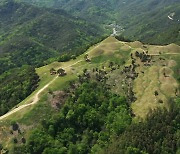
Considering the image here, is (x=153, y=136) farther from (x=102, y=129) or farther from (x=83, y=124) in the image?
(x=83, y=124)

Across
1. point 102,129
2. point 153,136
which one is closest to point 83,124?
point 102,129

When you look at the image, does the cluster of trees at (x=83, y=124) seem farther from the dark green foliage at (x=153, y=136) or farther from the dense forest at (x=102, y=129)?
the dark green foliage at (x=153, y=136)

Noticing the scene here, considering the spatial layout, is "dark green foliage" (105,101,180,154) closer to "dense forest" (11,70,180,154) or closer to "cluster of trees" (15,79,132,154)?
"dense forest" (11,70,180,154)

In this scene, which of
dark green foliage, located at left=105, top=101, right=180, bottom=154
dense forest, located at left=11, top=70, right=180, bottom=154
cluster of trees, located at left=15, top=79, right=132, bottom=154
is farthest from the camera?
cluster of trees, located at left=15, top=79, right=132, bottom=154

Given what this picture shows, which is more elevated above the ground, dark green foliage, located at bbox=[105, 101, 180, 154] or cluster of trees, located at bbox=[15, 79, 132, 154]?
dark green foliage, located at bbox=[105, 101, 180, 154]

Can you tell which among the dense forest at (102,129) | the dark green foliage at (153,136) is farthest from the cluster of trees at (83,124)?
the dark green foliage at (153,136)

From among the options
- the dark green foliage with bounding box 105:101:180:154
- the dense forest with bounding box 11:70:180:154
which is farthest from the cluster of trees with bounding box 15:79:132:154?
the dark green foliage with bounding box 105:101:180:154
